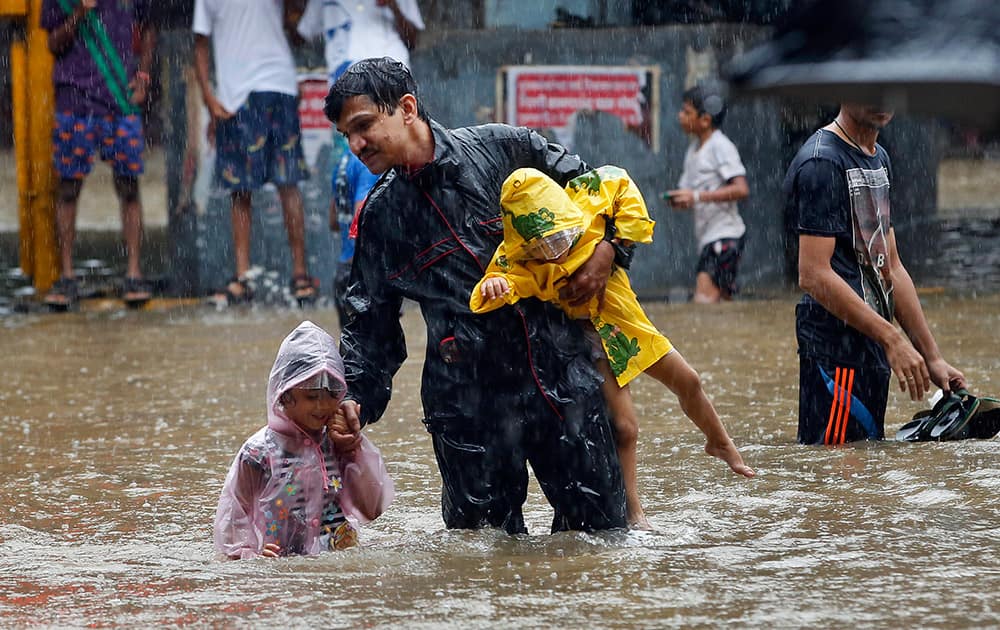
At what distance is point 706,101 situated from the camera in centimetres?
1147

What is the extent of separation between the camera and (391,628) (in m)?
3.71

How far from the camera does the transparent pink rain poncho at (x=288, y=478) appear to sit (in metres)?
4.51

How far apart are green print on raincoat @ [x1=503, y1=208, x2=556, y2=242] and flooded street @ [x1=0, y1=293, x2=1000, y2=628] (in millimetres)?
917

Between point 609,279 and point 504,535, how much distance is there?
0.82m

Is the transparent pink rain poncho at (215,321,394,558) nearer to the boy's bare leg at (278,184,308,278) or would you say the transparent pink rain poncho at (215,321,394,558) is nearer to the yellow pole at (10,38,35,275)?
the boy's bare leg at (278,184,308,278)

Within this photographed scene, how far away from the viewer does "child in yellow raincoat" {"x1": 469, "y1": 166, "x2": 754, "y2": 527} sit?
4188 millimetres

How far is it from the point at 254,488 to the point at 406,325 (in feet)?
19.7

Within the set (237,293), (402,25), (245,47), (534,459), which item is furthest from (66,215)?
(534,459)

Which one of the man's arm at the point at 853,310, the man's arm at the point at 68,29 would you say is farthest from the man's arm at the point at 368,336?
the man's arm at the point at 68,29

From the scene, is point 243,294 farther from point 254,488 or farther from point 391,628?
point 391,628

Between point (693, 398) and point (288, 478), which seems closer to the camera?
point (288, 478)

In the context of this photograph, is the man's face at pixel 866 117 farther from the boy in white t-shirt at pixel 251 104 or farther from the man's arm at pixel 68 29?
the man's arm at pixel 68 29

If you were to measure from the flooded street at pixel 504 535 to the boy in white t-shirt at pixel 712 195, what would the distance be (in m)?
2.49

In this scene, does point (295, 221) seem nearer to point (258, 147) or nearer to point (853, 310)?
point (258, 147)
